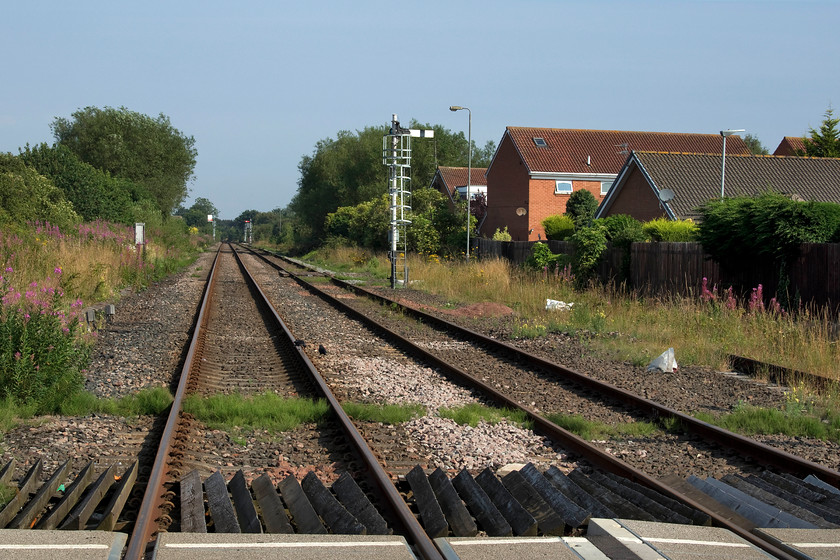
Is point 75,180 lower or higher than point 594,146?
lower

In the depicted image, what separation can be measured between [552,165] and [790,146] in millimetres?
22670

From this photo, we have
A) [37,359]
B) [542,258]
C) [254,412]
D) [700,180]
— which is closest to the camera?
[254,412]

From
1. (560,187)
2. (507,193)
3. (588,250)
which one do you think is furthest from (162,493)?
(507,193)

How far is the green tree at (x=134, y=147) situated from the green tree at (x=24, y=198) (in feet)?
126

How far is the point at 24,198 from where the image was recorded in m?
24.7

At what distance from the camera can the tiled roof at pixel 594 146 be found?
1816 inches

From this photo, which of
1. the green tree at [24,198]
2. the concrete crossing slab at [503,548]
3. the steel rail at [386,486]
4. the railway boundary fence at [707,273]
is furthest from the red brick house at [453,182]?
the concrete crossing slab at [503,548]

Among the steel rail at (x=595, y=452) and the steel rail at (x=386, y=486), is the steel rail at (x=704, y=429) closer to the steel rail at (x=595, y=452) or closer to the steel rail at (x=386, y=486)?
the steel rail at (x=595, y=452)

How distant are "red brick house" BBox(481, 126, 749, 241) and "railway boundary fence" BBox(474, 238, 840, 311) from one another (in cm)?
2112

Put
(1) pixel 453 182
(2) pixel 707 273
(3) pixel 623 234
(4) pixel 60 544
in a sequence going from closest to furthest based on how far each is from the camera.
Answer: (4) pixel 60 544, (2) pixel 707 273, (3) pixel 623 234, (1) pixel 453 182

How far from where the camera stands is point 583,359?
12312 mm

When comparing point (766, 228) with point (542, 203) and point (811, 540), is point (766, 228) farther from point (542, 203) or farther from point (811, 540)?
point (542, 203)

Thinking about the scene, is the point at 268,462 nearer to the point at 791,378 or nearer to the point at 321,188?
the point at 791,378

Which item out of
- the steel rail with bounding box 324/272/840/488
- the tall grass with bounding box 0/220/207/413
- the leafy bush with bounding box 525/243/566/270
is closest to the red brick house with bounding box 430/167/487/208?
the tall grass with bounding box 0/220/207/413
